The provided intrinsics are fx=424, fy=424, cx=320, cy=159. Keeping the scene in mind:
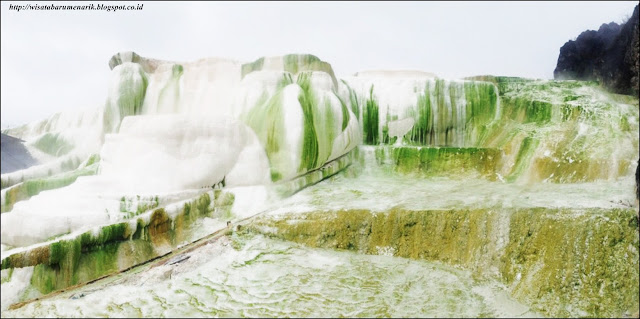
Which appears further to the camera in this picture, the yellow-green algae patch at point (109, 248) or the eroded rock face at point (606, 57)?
the eroded rock face at point (606, 57)

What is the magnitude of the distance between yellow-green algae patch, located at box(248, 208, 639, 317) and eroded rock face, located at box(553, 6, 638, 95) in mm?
5604

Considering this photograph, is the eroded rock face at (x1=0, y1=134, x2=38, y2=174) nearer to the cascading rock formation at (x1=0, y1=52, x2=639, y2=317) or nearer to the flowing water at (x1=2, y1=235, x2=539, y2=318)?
the cascading rock formation at (x1=0, y1=52, x2=639, y2=317)

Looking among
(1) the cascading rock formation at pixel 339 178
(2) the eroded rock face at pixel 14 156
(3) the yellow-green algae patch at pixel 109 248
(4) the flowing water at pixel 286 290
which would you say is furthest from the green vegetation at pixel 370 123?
(2) the eroded rock face at pixel 14 156

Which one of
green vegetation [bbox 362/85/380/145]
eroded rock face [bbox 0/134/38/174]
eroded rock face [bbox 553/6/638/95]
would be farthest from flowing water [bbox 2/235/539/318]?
eroded rock face [bbox 553/6/638/95]

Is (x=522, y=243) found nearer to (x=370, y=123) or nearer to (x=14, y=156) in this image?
(x=370, y=123)

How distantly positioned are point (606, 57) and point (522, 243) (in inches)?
365

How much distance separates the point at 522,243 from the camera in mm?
6082

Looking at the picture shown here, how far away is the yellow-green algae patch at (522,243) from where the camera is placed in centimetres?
538

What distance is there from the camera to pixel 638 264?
5504 millimetres

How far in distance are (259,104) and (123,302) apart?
18.5 feet

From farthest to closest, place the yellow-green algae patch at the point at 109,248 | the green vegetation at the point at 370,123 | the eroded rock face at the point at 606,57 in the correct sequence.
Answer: the green vegetation at the point at 370,123
the eroded rock face at the point at 606,57
the yellow-green algae patch at the point at 109,248

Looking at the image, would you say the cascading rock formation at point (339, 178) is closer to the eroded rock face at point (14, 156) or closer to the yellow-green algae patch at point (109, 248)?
the yellow-green algae patch at point (109, 248)

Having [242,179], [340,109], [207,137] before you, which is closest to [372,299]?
[242,179]

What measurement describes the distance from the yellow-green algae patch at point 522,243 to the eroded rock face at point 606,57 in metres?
5.60
